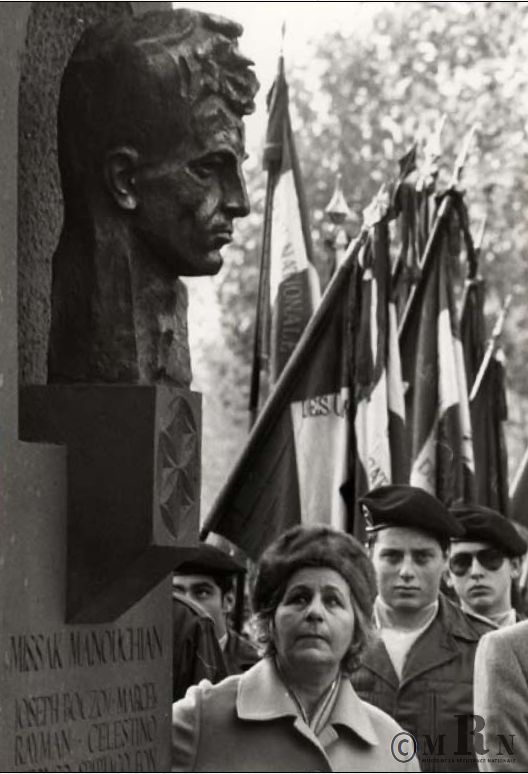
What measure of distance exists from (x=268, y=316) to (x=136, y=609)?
24.7 ft

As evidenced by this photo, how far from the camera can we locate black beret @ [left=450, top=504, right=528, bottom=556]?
31.0 ft

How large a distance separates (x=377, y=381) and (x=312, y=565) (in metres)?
4.47

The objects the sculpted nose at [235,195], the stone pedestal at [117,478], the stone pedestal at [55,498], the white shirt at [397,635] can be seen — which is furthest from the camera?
the white shirt at [397,635]

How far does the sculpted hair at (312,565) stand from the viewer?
6.29 m

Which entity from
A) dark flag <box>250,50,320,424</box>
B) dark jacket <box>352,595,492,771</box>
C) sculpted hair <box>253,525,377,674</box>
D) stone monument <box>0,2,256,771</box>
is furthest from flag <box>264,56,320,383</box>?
stone monument <box>0,2,256,771</box>

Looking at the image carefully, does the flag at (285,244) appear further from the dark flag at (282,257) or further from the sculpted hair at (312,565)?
the sculpted hair at (312,565)

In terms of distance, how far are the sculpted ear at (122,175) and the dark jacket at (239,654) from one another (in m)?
4.15

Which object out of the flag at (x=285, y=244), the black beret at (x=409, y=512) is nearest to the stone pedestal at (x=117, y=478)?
the black beret at (x=409, y=512)

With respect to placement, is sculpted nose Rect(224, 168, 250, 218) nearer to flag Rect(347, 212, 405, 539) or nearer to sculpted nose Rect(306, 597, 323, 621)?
sculpted nose Rect(306, 597, 323, 621)

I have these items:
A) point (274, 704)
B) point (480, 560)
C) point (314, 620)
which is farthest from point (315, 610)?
point (480, 560)

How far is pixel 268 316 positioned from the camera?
1273cm

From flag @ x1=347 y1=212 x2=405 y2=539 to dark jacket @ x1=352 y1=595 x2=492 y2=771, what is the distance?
8.09 feet

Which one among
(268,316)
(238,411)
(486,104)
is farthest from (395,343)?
(238,411)

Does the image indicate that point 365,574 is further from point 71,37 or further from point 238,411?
point 238,411
